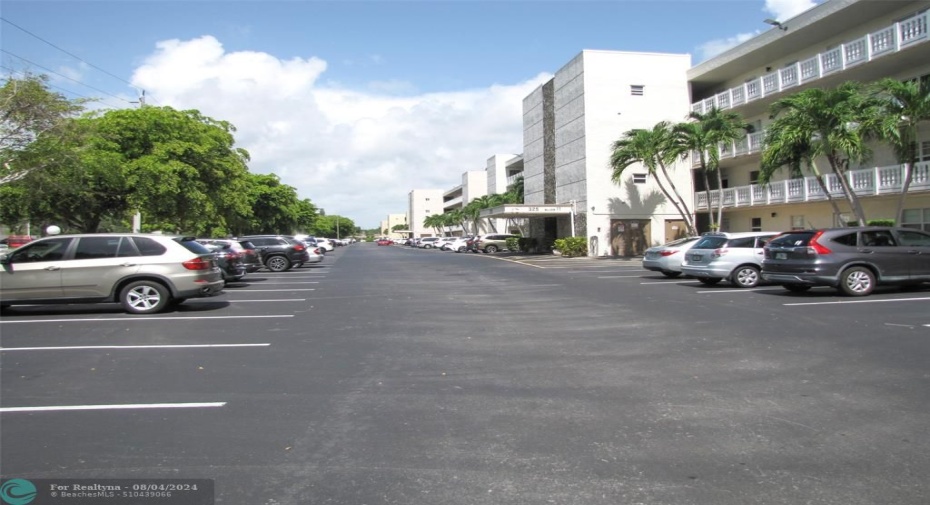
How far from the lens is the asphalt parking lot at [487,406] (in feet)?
12.7

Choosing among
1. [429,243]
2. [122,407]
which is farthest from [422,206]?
[122,407]

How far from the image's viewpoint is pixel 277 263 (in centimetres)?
2616

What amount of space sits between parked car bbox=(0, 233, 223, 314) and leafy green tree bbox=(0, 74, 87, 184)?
5.00 metres

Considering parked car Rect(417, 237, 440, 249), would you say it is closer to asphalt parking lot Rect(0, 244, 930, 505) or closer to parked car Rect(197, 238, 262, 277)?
parked car Rect(197, 238, 262, 277)

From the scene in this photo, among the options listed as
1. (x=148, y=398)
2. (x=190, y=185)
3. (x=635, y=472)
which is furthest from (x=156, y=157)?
(x=635, y=472)

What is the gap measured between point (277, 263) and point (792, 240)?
19.8 meters

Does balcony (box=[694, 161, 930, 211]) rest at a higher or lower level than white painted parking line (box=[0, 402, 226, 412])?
higher

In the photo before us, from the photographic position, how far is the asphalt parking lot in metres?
3.87

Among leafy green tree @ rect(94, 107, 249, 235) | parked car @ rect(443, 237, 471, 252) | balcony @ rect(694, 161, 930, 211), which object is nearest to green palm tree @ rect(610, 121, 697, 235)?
balcony @ rect(694, 161, 930, 211)

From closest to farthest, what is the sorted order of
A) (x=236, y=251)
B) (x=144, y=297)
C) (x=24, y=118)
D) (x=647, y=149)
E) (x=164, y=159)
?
(x=144, y=297), (x=24, y=118), (x=236, y=251), (x=164, y=159), (x=647, y=149)

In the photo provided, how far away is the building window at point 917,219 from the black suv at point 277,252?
80.2 feet

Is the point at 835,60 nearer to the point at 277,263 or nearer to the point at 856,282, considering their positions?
the point at 856,282

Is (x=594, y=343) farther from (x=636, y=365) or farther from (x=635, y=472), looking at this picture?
(x=635, y=472)

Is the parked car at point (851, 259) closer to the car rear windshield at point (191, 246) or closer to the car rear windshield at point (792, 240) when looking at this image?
the car rear windshield at point (792, 240)
